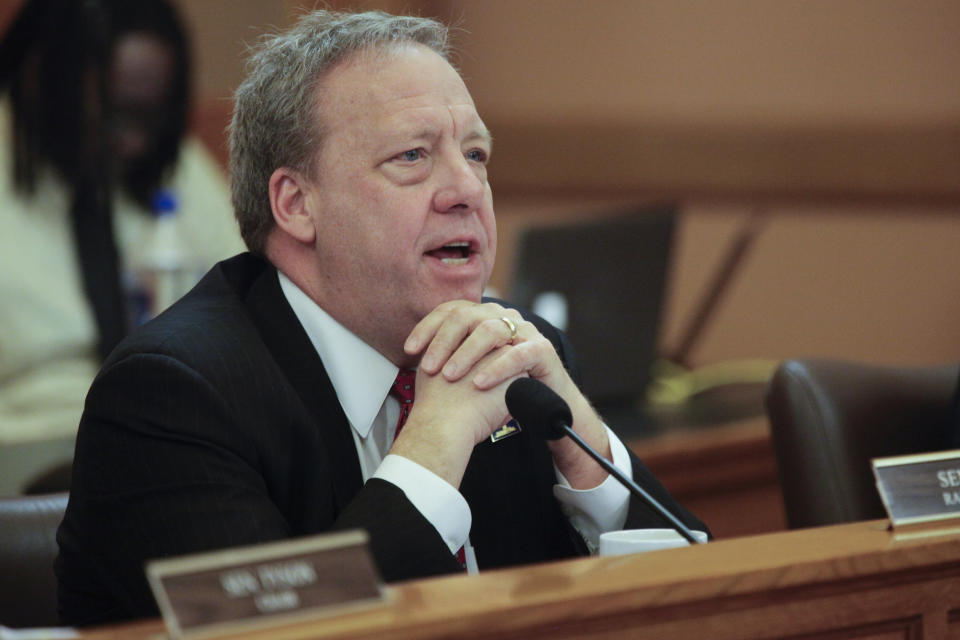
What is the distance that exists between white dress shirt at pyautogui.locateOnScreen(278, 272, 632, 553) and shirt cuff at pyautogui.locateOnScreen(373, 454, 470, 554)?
141 millimetres

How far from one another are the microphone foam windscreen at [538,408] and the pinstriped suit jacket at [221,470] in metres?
0.16

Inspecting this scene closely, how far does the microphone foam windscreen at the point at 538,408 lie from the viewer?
49.7 inches

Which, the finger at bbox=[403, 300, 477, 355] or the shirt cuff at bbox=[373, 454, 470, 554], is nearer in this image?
the shirt cuff at bbox=[373, 454, 470, 554]

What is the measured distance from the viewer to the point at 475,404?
1377 millimetres

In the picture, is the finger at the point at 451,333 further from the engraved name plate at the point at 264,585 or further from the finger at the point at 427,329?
the engraved name plate at the point at 264,585

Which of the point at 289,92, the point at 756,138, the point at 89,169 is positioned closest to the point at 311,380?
the point at 289,92

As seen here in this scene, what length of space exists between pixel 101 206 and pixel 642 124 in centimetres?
230

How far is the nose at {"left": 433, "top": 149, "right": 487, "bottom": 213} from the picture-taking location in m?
1.53

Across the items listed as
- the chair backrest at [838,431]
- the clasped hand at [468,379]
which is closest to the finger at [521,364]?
the clasped hand at [468,379]

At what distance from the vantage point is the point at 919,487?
1.16 metres

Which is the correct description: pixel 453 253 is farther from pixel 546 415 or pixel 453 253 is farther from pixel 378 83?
pixel 546 415

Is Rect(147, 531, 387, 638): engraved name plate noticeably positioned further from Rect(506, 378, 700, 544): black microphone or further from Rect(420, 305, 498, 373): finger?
Rect(420, 305, 498, 373): finger

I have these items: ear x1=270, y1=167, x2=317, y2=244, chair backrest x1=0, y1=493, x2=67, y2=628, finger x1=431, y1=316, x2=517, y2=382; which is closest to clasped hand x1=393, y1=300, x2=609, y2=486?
finger x1=431, y1=316, x2=517, y2=382

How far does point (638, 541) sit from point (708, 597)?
25 centimetres
